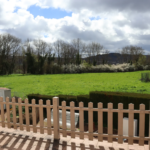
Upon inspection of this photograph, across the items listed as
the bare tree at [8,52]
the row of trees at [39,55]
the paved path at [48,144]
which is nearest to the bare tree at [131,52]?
the row of trees at [39,55]

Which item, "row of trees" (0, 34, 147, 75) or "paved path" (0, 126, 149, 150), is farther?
"row of trees" (0, 34, 147, 75)

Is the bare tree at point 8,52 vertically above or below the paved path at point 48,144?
above

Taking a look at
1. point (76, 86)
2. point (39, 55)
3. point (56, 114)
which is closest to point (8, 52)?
point (39, 55)

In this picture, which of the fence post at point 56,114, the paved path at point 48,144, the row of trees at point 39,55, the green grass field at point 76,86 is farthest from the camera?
the row of trees at point 39,55

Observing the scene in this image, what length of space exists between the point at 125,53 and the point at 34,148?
56.0 metres

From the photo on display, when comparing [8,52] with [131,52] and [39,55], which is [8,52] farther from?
[131,52]

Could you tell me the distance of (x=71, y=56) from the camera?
156ft

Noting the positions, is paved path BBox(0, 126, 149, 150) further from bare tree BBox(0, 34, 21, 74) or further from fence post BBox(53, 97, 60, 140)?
bare tree BBox(0, 34, 21, 74)

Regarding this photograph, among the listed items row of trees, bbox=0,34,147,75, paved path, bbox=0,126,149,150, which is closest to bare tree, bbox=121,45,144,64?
→ row of trees, bbox=0,34,147,75

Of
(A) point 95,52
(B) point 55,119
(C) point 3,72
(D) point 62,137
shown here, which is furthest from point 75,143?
(A) point 95,52

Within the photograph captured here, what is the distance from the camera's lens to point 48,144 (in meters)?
3.94

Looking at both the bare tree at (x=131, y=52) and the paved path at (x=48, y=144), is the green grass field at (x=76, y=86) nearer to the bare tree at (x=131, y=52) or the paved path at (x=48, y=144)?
the paved path at (x=48, y=144)

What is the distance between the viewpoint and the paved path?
3.76 metres

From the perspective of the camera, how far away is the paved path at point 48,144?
3756 millimetres
